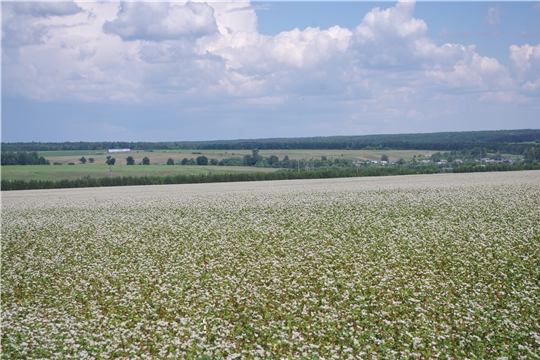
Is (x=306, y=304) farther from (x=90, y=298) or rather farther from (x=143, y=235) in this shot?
(x=143, y=235)

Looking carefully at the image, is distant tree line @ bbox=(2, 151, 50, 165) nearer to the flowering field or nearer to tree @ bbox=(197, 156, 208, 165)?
tree @ bbox=(197, 156, 208, 165)

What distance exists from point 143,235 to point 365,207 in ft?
48.7

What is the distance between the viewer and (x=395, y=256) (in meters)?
18.5

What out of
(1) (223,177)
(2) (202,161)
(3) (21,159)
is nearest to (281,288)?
(1) (223,177)

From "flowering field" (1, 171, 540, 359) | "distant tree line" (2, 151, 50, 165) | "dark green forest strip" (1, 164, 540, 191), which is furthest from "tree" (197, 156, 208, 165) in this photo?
"flowering field" (1, 171, 540, 359)

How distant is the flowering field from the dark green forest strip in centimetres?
4721

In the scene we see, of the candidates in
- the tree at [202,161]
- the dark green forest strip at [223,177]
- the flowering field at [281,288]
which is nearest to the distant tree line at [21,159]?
the dark green forest strip at [223,177]

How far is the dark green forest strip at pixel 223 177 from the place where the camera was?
244ft

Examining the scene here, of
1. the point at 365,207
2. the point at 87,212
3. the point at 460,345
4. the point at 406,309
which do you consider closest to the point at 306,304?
the point at 406,309

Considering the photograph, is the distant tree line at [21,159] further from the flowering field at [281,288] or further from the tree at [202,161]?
the flowering field at [281,288]

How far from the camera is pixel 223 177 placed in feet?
258

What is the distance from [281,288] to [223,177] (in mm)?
63887

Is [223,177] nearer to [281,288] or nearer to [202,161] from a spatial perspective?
[202,161]

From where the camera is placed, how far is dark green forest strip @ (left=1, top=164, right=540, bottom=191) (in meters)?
74.3
